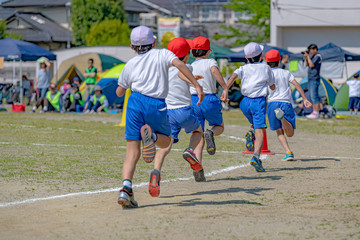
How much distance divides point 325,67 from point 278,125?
25070mm

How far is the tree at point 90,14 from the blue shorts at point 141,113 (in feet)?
230

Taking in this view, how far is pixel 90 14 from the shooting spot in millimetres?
76500

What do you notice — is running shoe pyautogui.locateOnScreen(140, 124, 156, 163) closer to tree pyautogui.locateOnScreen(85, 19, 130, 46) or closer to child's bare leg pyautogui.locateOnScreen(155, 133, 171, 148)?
child's bare leg pyautogui.locateOnScreen(155, 133, 171, 148)

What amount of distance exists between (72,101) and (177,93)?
18087 millimetres

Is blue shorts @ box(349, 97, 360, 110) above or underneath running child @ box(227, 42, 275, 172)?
underneath

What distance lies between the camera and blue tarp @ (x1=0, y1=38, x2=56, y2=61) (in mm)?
28359

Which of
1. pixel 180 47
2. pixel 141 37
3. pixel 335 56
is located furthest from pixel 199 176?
pixel 335 56

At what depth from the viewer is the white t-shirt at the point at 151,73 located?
6710 millimetres

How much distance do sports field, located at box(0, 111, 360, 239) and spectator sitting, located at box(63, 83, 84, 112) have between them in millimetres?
12321

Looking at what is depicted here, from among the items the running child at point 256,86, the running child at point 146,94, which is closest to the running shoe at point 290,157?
the running child at point 256,86

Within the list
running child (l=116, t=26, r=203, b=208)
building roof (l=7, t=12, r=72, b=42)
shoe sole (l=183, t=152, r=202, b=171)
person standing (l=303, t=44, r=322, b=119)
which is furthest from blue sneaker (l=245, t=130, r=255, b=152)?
building roof (l=7, t=12, r=72, b=42)

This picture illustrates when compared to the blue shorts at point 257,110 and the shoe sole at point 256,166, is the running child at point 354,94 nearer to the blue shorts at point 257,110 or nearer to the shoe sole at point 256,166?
the blue shorts at point 257,110

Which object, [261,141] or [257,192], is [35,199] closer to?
[257,192]

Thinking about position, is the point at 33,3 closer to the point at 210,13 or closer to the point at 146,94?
the point at 210,13
